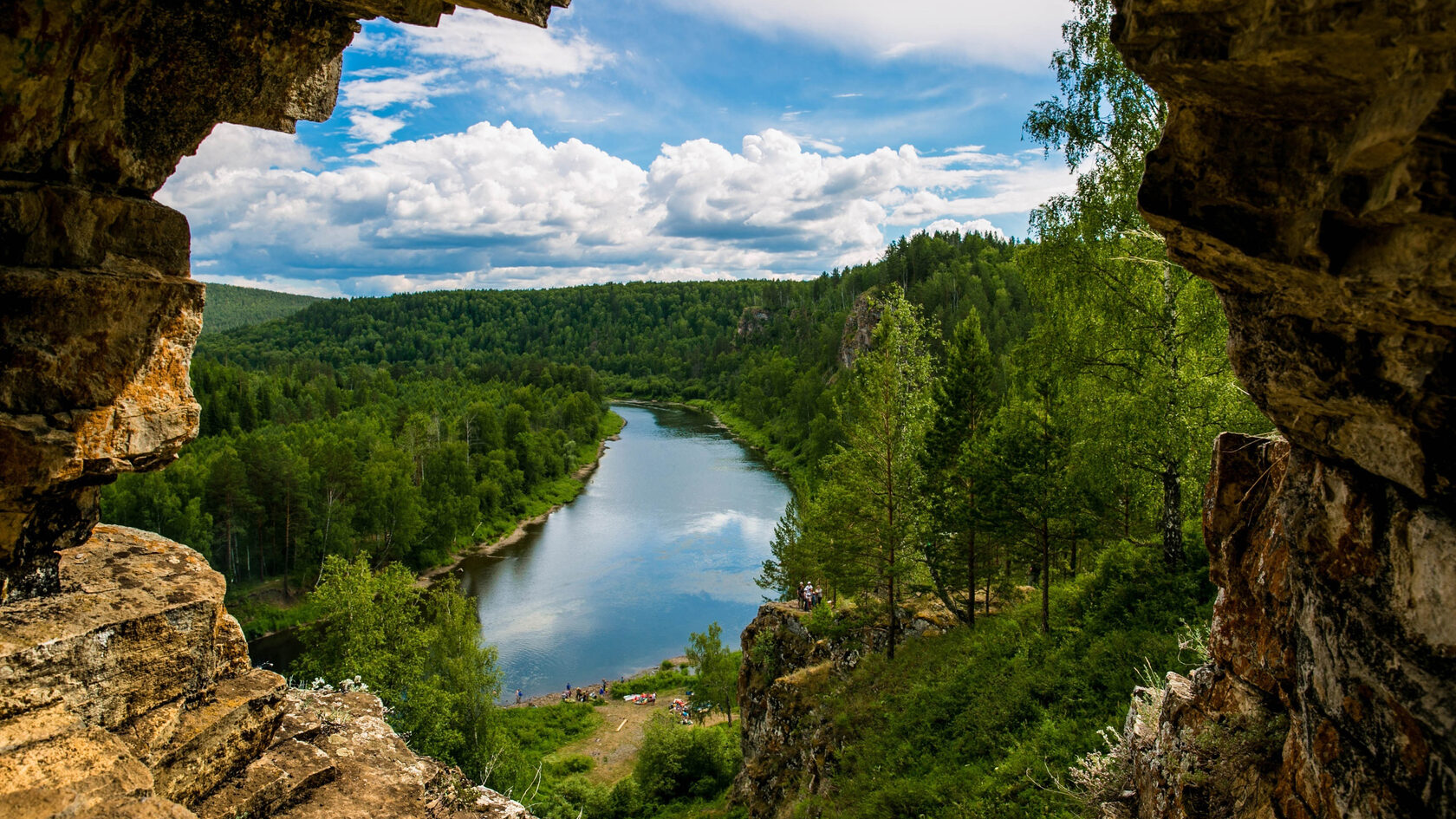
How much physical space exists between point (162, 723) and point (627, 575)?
119ft

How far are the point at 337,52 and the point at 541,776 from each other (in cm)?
2369

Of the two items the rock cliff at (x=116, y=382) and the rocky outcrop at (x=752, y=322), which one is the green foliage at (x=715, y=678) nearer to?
the rock cliff at (x=116, y=382)

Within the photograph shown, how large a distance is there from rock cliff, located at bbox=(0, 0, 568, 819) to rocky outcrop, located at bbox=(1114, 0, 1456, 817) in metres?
5.90

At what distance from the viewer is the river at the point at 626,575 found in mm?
34938

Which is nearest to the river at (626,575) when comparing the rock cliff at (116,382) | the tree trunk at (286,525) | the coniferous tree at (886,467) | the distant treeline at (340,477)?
the distant treeline at (340,477)

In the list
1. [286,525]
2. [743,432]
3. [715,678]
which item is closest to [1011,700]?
[715,678]

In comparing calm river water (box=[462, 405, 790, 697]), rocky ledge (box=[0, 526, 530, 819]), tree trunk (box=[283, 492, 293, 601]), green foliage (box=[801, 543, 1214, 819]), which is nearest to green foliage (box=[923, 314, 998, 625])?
green foliage (box=[801, 543, 1214, 819])

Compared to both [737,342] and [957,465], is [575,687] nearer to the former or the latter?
[957,465]

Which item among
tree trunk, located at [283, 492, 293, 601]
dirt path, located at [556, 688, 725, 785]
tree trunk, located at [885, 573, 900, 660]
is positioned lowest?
dirt path, located at [556, 688, 725, 785]

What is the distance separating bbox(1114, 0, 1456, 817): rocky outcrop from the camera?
3143 mm

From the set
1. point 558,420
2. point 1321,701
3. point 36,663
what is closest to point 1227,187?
point 1321,701

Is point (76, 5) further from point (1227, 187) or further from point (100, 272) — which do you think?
point (1227, 187)

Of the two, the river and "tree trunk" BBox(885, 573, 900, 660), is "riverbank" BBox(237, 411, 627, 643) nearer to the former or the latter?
the river

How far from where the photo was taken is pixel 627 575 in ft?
141
